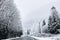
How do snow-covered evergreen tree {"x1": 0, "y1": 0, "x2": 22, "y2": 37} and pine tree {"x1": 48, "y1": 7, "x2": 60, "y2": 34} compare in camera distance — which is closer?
pine tree {"x1": 48, "y1": 7, "x2": 60, "y2": 34}

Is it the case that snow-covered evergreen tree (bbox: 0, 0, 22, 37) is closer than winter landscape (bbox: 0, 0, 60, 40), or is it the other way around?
winter landscape (bbox: 0, 0, 60, 40)

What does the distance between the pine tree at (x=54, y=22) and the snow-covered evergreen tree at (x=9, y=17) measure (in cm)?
549

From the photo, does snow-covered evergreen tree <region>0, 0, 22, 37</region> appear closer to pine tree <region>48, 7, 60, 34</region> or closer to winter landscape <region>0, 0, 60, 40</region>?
winter landscape <region>0, 0, 60, 40</region>

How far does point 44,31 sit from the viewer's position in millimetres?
12727

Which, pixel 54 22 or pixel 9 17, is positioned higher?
pixel 9 17

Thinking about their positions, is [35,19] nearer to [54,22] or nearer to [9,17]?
[54,22]

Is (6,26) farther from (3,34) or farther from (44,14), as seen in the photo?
(44,14)

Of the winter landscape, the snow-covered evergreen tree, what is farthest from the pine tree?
the snow-covered evergreen tree

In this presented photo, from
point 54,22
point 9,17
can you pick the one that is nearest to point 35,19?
point 54,22

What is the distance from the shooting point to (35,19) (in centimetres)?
1380

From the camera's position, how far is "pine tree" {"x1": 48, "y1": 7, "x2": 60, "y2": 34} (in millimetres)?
12109

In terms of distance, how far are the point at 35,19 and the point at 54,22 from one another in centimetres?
211

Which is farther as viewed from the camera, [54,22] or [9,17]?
[9,17]

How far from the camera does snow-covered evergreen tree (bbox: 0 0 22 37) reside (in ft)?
51.3
